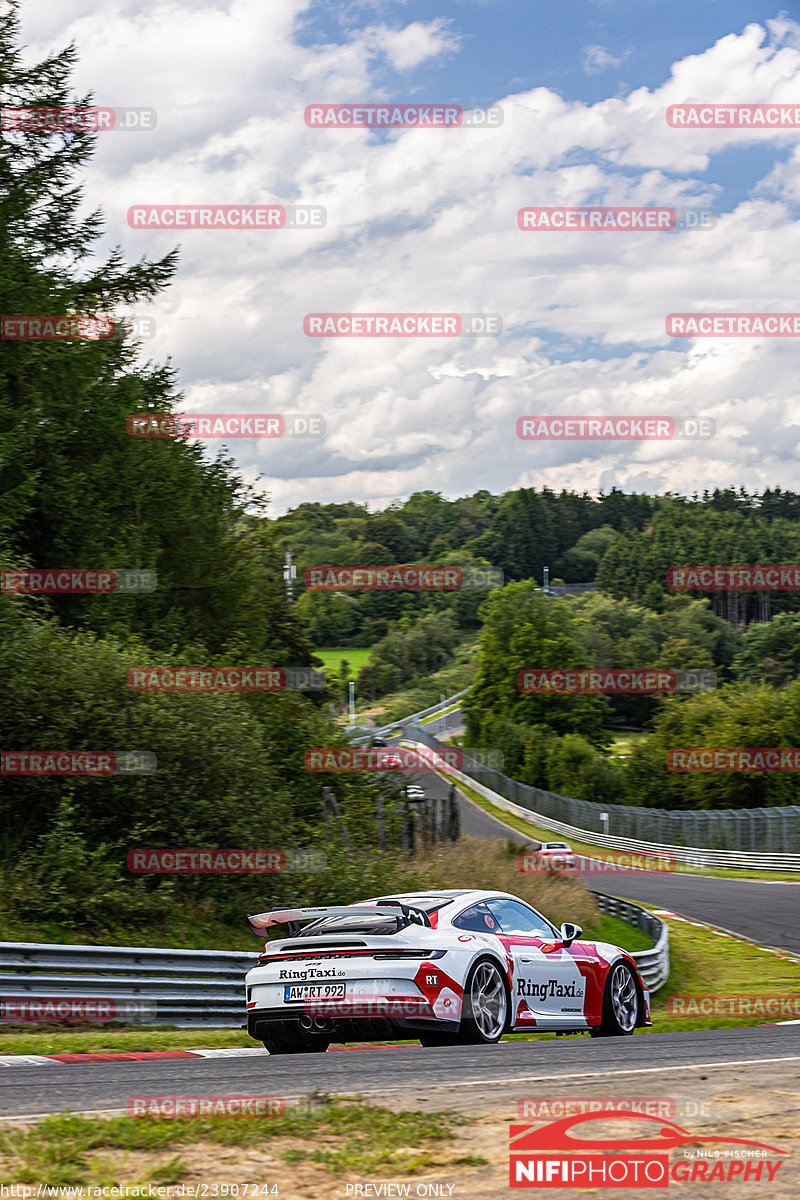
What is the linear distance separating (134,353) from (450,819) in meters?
14.1

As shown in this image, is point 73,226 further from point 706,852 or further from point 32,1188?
point 706,852

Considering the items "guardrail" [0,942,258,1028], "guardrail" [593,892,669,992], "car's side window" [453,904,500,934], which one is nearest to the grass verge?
"car's side window" [453,904,500,934]

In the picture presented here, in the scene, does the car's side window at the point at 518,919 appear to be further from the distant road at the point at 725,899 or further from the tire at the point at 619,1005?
the distant road at the point at 725,899

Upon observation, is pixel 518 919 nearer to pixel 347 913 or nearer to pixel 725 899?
pixel 347 913

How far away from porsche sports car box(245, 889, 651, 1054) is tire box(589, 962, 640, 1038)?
29 centimetres

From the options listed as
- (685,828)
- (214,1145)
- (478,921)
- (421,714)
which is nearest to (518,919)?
(478,921)

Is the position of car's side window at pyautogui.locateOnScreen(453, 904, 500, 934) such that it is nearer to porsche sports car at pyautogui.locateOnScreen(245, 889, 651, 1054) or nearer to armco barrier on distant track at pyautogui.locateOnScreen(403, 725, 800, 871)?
porsche sports car at pyautogui.locateOnScreen(245, 889, 651, 1054)

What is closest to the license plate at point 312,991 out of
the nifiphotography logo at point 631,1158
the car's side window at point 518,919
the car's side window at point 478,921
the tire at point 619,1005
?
the car's side window at point 478,921

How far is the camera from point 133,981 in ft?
38.6

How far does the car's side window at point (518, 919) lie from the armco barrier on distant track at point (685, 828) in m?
37.4

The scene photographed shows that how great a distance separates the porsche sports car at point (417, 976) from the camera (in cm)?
855

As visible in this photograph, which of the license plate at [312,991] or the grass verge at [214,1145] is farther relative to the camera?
the license plate at [312,991]

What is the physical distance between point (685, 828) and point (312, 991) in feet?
159

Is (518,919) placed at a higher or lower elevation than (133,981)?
higher
